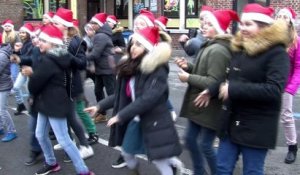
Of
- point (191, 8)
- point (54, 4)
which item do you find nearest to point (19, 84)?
point (191, 8)

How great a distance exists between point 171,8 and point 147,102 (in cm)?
1569

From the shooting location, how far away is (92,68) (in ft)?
22.9

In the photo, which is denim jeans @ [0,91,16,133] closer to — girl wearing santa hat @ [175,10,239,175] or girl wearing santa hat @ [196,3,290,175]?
girl wearing santa hat @ [175,10,239,175]

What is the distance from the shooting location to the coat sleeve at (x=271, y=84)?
3.22 m

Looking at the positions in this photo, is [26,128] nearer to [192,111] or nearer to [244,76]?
[192,111]

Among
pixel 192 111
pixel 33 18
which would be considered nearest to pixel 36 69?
pixel 192 111

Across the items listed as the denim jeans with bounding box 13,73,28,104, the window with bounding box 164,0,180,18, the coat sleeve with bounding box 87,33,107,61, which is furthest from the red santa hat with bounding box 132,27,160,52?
the window with bounding box 164,0,180,18

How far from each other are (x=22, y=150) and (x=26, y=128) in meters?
1.23

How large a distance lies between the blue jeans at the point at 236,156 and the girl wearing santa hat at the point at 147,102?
47 cm

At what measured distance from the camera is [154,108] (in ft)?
12.7

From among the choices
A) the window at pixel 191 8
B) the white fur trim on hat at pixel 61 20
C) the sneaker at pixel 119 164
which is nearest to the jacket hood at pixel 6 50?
the white fur trim on hat at pixel 61 20

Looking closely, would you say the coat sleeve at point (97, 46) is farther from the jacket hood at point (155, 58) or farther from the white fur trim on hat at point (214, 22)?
the jacket hood at point (155, 58)

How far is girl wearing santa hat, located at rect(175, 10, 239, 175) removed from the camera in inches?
159

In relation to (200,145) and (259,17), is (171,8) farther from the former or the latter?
(259,17)
